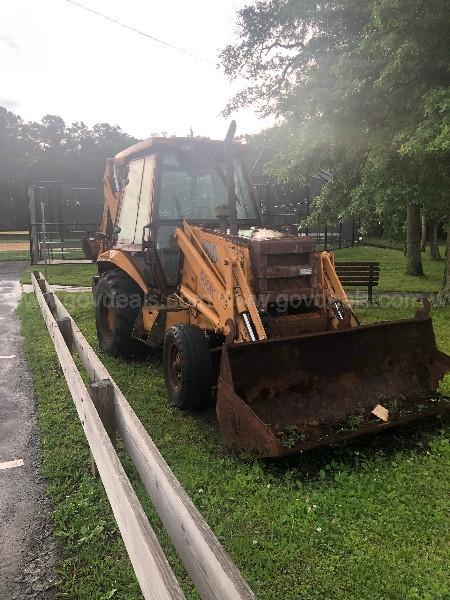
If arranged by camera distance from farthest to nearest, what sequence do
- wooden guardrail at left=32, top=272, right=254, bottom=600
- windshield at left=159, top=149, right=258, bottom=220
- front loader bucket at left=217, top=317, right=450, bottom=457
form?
windshield at left=159, top=149, right=258, bottom=220, front loader bucket at left=217, top=317, right=450, bottom=457, wooden guardrail at left=32, top=272, right=254, bottom=600

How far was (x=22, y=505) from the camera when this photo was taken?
3340mm

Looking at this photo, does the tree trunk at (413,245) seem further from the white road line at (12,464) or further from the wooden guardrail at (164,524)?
the wooden guardrail at (164,524)

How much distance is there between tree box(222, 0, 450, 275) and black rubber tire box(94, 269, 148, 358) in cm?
492

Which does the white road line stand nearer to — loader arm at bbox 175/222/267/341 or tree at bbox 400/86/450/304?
loader arm at bbox 175/222/267/341

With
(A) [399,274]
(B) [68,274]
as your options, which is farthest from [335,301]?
(B) [68,274]

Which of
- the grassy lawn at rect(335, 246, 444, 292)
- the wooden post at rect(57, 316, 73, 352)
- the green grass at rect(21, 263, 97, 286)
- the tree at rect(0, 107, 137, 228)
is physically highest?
the tree at rect(0, 107, 137, 228)

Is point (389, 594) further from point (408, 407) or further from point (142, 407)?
point (142, 407)

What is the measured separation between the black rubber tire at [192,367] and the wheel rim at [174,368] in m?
0.06

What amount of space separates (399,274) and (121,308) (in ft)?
42.2

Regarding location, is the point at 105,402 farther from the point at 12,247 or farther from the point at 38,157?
the point at 38,157

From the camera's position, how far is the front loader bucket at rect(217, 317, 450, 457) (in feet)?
12.2

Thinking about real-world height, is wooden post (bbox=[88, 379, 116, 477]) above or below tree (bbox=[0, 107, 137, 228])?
below

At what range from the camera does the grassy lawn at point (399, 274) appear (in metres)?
13.5

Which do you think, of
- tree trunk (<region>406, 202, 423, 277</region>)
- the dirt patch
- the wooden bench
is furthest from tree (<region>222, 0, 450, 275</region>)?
the dirt patch
